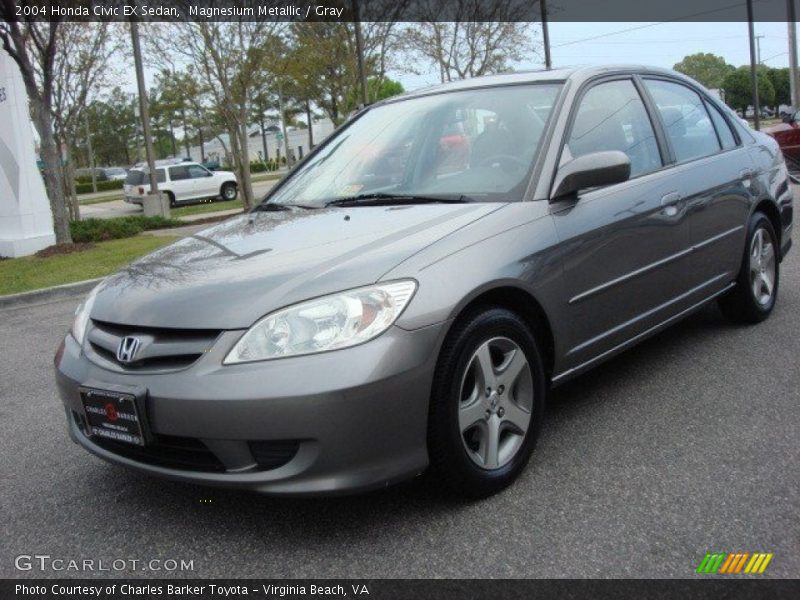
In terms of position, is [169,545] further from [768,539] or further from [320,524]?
[768,539]

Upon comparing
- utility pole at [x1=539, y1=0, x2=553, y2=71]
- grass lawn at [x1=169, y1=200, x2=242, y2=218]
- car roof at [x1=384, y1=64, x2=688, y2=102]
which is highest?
utility pole at [x1=539, y1=0, x2=553, y2=71]

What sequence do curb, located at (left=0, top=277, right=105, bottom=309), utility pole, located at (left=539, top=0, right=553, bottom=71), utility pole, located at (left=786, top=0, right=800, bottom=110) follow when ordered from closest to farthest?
1. curb, located at (left=0, top=277, right=105, bottom=309)
2. utility pole, located at (left=539, top=0, right=553, bottom=71)
3. utility pole, located at (left=786, top=0, right=800, bottom=110)

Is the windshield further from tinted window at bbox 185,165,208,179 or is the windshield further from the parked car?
the parked car

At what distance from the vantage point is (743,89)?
89562mm

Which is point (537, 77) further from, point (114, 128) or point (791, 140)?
point (114, 128)

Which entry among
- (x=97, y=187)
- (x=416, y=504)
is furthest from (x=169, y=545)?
(x=97, y=187)

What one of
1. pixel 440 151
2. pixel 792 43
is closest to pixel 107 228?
pixel 440 151

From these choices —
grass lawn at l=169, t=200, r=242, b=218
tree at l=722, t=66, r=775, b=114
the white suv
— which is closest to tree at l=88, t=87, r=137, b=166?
the white suv

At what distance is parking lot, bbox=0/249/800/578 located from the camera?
2.51m

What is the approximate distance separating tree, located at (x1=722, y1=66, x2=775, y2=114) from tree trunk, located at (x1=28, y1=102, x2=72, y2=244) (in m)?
87.6

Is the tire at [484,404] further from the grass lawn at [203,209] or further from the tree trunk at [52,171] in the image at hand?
the grass lawn at [203,209]

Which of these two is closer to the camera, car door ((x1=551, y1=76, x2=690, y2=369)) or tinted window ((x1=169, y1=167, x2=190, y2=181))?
car door ((x1=551, y1=76, x2=690, y2=369))

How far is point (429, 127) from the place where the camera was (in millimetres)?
3865

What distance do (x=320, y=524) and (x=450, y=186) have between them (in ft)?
4.96
